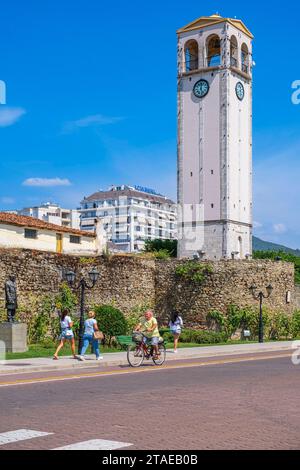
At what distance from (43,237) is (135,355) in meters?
26.1

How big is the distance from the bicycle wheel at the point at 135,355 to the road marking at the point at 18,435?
11.3 meters

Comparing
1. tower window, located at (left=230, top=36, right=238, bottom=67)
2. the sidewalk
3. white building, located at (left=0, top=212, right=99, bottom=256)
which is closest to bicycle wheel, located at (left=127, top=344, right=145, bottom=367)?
the sidewalk

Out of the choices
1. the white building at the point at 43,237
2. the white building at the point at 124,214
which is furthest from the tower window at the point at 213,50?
the white building at the point at 124,214

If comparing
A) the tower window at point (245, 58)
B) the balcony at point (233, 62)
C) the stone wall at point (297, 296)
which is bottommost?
the stone wall at point (297, 296)

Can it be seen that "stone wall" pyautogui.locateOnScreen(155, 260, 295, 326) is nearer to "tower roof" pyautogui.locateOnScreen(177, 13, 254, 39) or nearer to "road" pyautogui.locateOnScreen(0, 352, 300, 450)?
"road" pyautogui.locateOnScreen(0, 352, 300, 450)

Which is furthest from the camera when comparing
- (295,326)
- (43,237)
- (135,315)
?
(43,237)

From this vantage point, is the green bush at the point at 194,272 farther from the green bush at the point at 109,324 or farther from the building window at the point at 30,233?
the building window at the point at 30,233

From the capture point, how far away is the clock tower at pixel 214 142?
75.1 metres

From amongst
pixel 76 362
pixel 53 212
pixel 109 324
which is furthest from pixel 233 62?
pixel 53 212

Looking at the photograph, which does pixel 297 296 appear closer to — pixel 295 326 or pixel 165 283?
pixel 295 326

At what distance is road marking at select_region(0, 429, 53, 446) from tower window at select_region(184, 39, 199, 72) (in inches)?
2858

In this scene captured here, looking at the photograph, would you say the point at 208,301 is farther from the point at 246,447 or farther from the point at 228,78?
the point at 228,78

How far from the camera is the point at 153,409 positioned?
39.1ft

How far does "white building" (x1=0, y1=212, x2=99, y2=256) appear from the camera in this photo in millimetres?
43531
